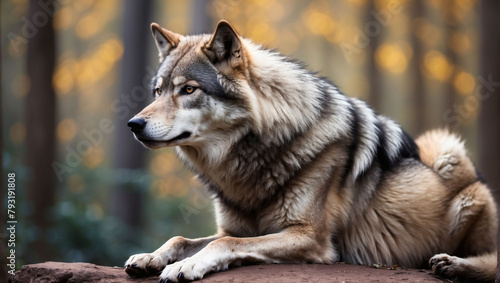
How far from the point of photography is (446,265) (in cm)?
398

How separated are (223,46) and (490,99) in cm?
710

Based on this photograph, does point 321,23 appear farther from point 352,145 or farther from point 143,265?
point 143,265

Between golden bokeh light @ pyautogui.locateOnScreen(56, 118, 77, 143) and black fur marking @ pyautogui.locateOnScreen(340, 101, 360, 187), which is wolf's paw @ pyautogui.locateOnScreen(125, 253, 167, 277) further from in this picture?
golden bokeh light @ pyautogui.locateOnScreen(56, 118, 77, 143)

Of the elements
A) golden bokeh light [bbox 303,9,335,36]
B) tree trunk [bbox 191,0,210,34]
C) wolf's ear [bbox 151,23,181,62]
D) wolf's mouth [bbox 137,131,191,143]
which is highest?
golden bokeh light [bbox 303,9,335,36]

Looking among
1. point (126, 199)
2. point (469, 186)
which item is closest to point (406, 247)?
point (469, 186)

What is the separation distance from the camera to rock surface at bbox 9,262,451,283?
3.50m

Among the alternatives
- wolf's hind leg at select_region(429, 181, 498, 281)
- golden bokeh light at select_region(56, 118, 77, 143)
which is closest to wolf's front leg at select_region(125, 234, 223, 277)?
wolf's hind leg at select_region(429, 181, 498, 281)

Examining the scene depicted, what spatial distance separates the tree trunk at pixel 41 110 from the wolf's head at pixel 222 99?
4988mm

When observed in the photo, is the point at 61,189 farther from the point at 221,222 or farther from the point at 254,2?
the point at 254,2

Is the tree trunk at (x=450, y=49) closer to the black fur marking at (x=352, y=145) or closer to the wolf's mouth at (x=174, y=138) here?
the black fur marking at (x=352, y=145)

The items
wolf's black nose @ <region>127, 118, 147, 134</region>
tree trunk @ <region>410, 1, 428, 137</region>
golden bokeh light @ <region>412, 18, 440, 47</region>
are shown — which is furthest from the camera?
golden bokeh light @ <region>412, 18, 440, 47</region>

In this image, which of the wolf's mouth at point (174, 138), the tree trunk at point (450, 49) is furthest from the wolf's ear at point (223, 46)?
the tree trunk at point (450, 49)

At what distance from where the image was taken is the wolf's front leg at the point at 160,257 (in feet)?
12.2

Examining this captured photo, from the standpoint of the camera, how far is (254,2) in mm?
19500
